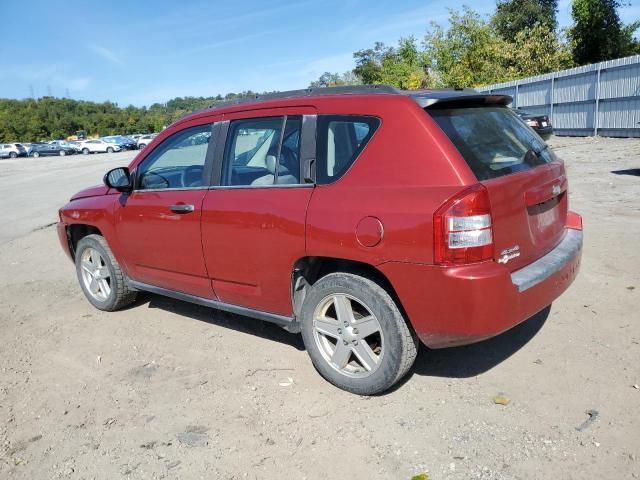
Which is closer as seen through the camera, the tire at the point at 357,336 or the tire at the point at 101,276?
the tire at the point at 357,336

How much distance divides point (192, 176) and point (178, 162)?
314 millimetres

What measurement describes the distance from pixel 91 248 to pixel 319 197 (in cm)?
290

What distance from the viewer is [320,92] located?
3775 mm

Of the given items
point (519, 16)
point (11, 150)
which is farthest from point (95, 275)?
point (11, 150)

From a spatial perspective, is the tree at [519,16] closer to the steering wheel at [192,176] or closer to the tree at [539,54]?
the tree at [539,54]

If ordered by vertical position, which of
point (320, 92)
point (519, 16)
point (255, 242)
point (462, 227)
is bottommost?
point (255, 242)

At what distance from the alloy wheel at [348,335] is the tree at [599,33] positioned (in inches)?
1388

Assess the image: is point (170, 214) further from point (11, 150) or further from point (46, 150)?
point (46, 150)

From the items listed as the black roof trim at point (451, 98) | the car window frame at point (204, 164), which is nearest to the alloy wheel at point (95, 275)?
the car window frame at point (204, 164)

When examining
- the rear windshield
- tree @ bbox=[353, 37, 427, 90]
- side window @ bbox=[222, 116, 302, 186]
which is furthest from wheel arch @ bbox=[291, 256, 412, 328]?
tree @ bbox=[353, 37, 427, 90]

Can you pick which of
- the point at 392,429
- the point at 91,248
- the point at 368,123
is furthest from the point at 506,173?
the point at 91,248

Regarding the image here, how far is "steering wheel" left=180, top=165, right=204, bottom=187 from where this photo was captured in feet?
14.0

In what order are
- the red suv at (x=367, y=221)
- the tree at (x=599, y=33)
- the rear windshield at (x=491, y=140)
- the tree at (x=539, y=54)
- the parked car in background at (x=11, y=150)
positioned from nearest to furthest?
the red suv at (x=367, y=221) < the rear windshield at (x=491, y=140) < the tree at (x=599, y=33) < the tree at (x=539, y=54) < the parked car in background at (x=11, y=150)

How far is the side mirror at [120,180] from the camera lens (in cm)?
480
